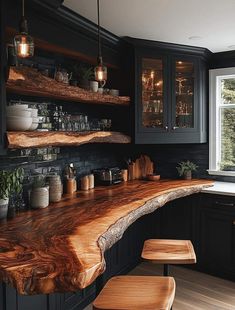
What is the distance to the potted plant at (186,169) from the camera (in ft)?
13.4

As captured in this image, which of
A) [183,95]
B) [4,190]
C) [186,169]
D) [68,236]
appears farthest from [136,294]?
[183,95]

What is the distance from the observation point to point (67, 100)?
315 centimetres

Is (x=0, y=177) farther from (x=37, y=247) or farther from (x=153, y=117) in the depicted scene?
(x=153, y=117)

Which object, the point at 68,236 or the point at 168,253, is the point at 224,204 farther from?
the point at 68,236

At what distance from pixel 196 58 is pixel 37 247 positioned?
3037 mm

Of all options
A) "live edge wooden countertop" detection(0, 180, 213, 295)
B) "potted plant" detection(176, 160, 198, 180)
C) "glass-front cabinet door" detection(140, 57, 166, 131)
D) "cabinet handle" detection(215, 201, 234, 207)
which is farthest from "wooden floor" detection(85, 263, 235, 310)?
"glass-front cabinet door" detection(140, 57, 166, 131)

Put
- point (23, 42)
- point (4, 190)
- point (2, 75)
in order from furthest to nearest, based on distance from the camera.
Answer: point (4, 190) → point (2, 75) → point (23, 42)

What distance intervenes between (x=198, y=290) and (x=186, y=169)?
4.65 feet

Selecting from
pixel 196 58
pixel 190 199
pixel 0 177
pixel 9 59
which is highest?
pixel 196 58

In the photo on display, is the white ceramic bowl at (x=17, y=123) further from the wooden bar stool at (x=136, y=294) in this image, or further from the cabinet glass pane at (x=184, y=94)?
the cabinet glass pane at (x=184, y=94)

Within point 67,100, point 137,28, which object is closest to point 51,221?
point 67,100

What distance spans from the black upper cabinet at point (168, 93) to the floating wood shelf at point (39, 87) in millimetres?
596

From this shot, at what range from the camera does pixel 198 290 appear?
3.31m

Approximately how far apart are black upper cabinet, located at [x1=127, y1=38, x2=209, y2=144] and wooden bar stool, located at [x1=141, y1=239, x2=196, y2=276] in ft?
4.66
